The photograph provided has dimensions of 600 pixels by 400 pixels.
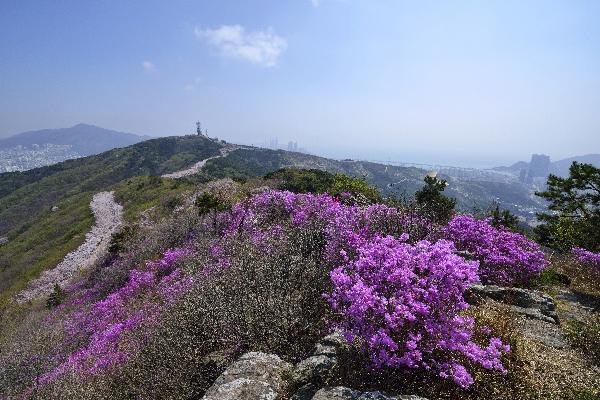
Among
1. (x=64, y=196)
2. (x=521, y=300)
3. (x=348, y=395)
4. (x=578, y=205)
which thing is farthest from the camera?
(x=64, y=196)

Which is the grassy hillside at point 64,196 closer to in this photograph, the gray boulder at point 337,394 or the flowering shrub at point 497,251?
the flowering shrub at point 497,251

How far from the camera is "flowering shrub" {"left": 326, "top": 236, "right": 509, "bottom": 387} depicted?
3779mm

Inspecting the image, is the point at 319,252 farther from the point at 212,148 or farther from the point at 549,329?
the point at 212,148

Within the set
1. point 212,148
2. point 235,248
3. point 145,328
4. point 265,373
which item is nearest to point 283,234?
point 235,248

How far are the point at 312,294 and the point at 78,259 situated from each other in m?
34.0

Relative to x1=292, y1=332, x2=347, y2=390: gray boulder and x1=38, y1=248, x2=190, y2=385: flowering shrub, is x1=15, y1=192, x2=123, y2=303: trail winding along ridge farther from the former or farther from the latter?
x1=292, y1=332, x2=347, y2=390: gray boulder

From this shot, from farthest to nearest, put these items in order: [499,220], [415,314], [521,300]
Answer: [499,220] < [521,300] < [415,314]

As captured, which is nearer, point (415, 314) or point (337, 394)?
point (337, 394)

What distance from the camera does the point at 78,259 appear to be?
33.3 meters

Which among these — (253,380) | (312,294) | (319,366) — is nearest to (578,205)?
(312,294)

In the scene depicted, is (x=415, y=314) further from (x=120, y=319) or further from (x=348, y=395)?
(x=120, y=319)

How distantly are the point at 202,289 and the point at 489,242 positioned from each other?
6.69 meters

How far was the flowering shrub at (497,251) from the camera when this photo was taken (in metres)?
8.25

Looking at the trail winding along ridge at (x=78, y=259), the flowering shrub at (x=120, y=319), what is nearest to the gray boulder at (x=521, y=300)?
the flowering shrub at (x=120, y=319)
